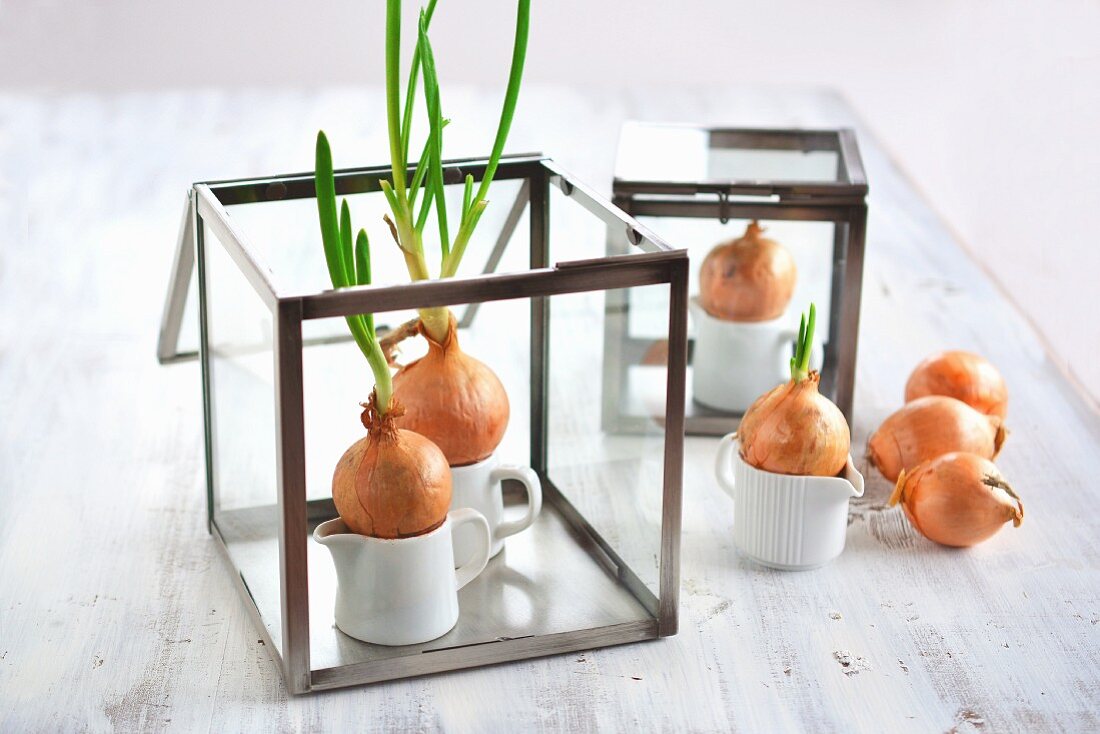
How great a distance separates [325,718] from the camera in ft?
2.43

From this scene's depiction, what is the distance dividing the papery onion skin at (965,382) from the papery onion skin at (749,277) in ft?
0.40

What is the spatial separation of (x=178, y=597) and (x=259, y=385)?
154 millimetres

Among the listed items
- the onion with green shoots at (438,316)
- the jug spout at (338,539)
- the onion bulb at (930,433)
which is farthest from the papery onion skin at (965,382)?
the jug spout at (338,539)

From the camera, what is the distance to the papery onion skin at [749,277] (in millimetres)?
1060

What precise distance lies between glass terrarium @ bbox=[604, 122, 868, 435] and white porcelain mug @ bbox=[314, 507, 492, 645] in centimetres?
22

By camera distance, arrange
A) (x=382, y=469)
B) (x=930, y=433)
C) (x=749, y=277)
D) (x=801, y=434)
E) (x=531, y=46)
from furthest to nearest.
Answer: (x=531, y=46) < (x=749, y=277) < (x=930, y=433) < (x=801, y=434) < (x=382, y=469)

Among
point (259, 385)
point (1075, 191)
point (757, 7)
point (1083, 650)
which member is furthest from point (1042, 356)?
point (757, 7)

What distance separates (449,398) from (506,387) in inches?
4.0

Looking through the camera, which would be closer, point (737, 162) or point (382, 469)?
point (382, 469)

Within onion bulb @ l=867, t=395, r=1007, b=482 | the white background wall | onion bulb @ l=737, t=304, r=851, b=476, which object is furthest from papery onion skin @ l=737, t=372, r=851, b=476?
the white background wall

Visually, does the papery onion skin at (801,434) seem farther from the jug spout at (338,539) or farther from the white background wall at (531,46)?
the white background wall at (531,46)

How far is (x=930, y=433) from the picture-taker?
958 mm

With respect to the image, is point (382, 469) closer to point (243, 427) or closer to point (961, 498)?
point (243, 427)

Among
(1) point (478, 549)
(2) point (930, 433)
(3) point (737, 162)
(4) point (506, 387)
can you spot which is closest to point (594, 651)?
(1) point (478, 549)
